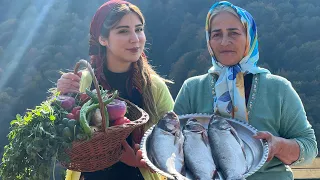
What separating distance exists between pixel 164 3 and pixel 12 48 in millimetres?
6574

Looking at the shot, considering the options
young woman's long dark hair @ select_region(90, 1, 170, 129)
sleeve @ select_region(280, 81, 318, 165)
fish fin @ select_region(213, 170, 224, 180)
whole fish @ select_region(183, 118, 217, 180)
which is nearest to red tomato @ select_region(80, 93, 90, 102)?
young woman's long dark hair @ select_region(90, 1, 170, 129)

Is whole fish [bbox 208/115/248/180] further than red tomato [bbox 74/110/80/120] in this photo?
No

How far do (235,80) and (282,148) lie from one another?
0.49m

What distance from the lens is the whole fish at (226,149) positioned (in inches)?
68.6

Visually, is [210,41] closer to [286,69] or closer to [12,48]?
[286,69]

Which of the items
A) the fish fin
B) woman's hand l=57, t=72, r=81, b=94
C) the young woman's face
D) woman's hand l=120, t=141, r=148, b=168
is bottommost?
woman's hand l=120, t=141, r=148, b=168

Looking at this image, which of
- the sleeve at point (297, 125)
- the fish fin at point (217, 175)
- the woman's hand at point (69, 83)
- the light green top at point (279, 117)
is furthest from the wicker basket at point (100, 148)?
the sleeve at point (297, 125)

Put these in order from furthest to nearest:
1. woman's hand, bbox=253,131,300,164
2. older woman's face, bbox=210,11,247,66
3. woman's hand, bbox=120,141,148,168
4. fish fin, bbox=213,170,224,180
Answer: woman's hand, bbox=120,141,148,168
older woman's face, bbox=210,11,247,66
woman's hand, bbox=253,131,300,164
fish fin, bbox=213,170,224,180

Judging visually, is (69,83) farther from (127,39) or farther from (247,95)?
(247,95)

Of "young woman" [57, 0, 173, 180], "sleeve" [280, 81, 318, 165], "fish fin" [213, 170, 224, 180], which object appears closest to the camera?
"fish fin" [213, 170, 224, 180]

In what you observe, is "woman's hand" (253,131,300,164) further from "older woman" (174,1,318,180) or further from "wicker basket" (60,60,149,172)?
"wicker basket" (60,60,149,172)

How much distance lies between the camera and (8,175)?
1.87 m

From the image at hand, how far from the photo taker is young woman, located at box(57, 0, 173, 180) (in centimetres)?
243

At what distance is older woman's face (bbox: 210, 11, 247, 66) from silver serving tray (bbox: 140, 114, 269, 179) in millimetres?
370
